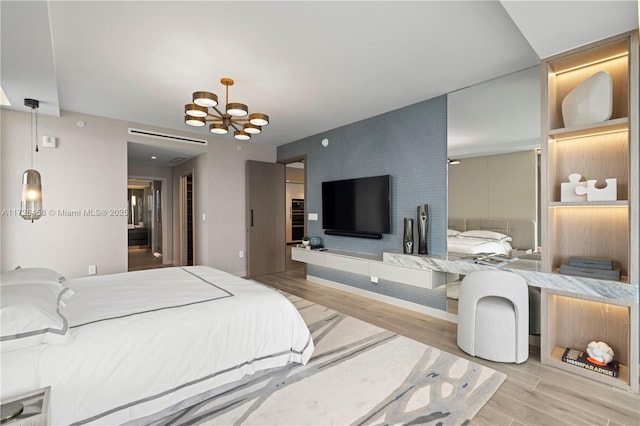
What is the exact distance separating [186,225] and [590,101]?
701 centimetres

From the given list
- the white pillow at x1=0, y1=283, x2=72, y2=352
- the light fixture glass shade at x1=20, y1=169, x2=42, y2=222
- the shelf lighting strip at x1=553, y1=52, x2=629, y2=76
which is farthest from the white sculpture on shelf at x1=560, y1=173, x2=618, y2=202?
the light fixture glass shade at x1=20, y1=169, x2=42, y2=222

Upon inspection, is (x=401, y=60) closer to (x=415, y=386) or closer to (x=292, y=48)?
(x=292, y=48)

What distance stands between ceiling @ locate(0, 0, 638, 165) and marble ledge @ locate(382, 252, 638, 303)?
5.76ft

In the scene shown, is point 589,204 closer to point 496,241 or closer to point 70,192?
point 496,241

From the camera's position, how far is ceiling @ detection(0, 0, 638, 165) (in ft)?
6.59

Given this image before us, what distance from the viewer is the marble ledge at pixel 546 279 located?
Answer: 2.10 meters

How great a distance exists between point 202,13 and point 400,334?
3.25 meters

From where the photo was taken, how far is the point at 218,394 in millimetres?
2008

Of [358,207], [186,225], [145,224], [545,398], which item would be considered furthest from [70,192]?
[145,224]

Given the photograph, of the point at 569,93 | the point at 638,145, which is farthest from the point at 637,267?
the point at 569,93

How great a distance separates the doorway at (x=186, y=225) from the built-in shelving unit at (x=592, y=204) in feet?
21.3

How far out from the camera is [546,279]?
7.92 feet

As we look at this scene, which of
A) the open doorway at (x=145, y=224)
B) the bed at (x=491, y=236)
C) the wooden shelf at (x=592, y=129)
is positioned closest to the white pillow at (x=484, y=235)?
the bed at (x=491, y=236)

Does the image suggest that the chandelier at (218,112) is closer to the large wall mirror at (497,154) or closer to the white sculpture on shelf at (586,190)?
the large wall mirror at (497,154)
